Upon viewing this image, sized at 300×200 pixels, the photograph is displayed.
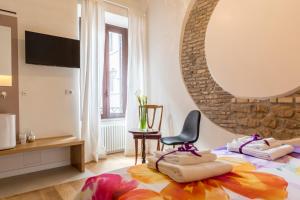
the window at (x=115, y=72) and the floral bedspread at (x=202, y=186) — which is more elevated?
Result: the window at (x=115, y=72)

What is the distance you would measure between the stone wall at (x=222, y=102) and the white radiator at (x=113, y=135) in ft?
5.01

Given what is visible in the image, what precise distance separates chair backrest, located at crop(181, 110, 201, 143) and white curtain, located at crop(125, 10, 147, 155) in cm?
106

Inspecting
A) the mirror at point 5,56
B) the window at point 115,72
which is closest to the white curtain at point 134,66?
the window at point 115,72

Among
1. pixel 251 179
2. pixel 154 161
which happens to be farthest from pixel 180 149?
pixel 251 179

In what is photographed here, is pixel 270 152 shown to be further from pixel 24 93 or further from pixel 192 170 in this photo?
pixel 24 93

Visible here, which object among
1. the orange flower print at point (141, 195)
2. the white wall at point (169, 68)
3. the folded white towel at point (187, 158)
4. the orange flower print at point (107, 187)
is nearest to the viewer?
the orange flower print at point (141, 195)

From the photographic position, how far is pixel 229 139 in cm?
274

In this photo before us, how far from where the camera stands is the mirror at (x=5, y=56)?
269cm

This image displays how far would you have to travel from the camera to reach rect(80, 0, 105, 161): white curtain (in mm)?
3367

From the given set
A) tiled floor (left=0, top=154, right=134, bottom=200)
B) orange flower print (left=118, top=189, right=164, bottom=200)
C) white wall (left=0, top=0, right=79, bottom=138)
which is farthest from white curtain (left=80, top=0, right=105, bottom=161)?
orange flower print (left=118, top=189, right=164, bottom=200)

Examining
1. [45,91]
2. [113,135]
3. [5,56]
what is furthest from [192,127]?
[5,56]

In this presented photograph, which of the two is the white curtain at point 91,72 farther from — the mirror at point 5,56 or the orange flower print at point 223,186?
the orange flower print at point 223,186

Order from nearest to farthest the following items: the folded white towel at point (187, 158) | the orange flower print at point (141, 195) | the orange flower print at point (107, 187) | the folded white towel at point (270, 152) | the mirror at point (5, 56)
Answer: the orange flower print at point (141, 195) → the orange flower print at point (107, 187) → the folded white towel at point (187, 158) → the folded white towel at point (270, 152) → the mirror at point (5, 56)

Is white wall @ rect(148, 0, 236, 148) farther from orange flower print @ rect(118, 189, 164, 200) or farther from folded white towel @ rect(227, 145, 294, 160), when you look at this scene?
orange flower print @ rect(118, 189, 164, 200)
